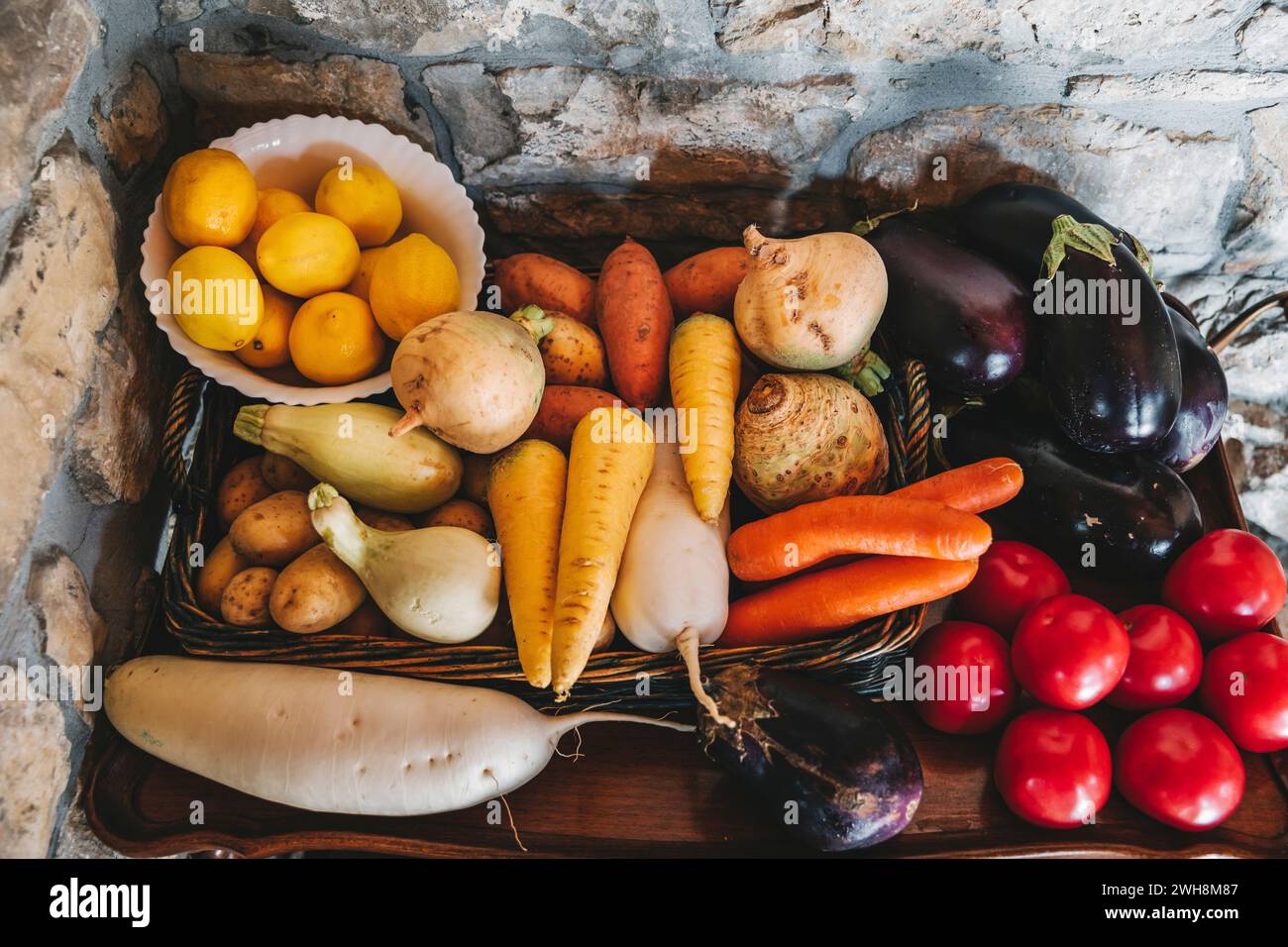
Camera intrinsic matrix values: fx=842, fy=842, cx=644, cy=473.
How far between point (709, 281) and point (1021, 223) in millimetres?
441

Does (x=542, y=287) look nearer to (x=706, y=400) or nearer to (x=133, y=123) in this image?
(x=706, y=400)

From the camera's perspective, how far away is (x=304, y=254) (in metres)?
1.07

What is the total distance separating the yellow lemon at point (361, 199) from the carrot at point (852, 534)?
0.65 metres

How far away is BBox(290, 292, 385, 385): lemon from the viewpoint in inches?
42.5

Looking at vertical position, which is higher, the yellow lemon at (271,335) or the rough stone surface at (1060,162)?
the rough stone surface at (1060,162)

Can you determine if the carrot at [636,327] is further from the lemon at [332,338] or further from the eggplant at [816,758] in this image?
the eggplant at [816,758]

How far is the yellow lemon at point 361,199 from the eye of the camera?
1.14 meters

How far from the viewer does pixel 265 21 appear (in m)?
1.16

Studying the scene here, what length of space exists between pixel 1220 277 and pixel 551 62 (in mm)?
1155

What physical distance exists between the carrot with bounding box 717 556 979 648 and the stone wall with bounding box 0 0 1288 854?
61 cm

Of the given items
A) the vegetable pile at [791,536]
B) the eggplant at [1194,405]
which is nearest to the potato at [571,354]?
the vegetable pile at [791,536]

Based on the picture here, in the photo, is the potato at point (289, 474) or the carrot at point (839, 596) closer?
the carrot at point (839, 596)
